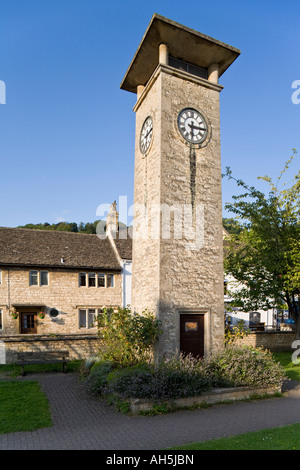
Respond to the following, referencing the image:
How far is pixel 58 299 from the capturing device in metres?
23.4

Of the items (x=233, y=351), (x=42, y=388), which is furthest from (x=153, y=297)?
(x=42, y=388)

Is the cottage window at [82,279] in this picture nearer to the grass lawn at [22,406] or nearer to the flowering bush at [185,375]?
the grass lawn at [22,406]

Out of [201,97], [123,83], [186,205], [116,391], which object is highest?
[123,83]

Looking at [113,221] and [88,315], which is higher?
[113,221]

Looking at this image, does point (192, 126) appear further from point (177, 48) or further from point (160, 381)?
point (160, 381)

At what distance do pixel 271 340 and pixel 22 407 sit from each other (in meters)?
14.4

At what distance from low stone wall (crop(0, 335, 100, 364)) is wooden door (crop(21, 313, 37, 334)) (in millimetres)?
7474

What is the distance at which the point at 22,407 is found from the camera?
837 centimetres

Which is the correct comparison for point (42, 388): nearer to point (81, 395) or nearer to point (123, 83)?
point (81, 395)

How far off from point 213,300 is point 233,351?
1.81 m

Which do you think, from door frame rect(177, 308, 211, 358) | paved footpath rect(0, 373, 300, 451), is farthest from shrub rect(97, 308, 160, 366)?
paved footpath rect(0, 373, 300, 451)

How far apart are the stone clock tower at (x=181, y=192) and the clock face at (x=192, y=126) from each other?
0.04 m

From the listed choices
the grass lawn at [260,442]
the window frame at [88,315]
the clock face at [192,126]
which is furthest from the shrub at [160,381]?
the window frame at [88,315]

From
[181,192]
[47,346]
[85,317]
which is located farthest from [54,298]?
[181,192]
